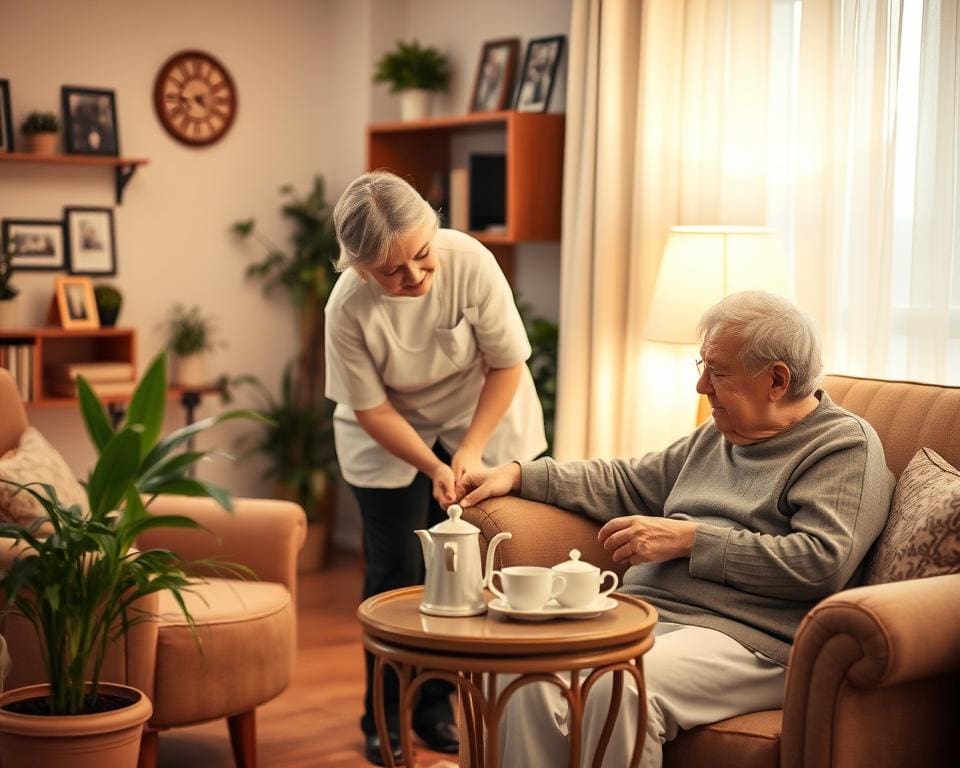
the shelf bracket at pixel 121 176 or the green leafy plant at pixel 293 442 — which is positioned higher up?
the shelf bracket at pixel 121 176

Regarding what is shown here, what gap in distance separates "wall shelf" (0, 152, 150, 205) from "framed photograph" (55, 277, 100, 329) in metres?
0.39

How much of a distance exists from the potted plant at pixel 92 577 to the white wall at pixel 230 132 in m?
2.45

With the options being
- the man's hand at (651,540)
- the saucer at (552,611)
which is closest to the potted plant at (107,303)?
the man's hand at (651,540)

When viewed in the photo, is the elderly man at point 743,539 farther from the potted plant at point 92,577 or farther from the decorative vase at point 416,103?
the decorative vase at point 416,103

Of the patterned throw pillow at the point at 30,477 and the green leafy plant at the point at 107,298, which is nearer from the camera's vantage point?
the patterned throw pillow at the point at 30,477

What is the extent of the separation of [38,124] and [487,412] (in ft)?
7.89

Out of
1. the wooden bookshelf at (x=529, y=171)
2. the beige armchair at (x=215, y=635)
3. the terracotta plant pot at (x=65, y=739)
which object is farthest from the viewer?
the wooden bookshelf at (x=529, y=171)

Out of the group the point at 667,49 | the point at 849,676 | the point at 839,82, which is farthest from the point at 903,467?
the point at 667,49

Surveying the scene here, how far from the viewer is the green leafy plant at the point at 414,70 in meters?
4.79

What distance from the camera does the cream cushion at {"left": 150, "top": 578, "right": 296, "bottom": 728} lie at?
2.78 metres

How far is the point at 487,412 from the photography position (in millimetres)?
2900

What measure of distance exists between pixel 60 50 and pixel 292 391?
5.15 feet

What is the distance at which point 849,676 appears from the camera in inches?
76.4

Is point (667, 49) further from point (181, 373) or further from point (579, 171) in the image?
point (181, 373)
